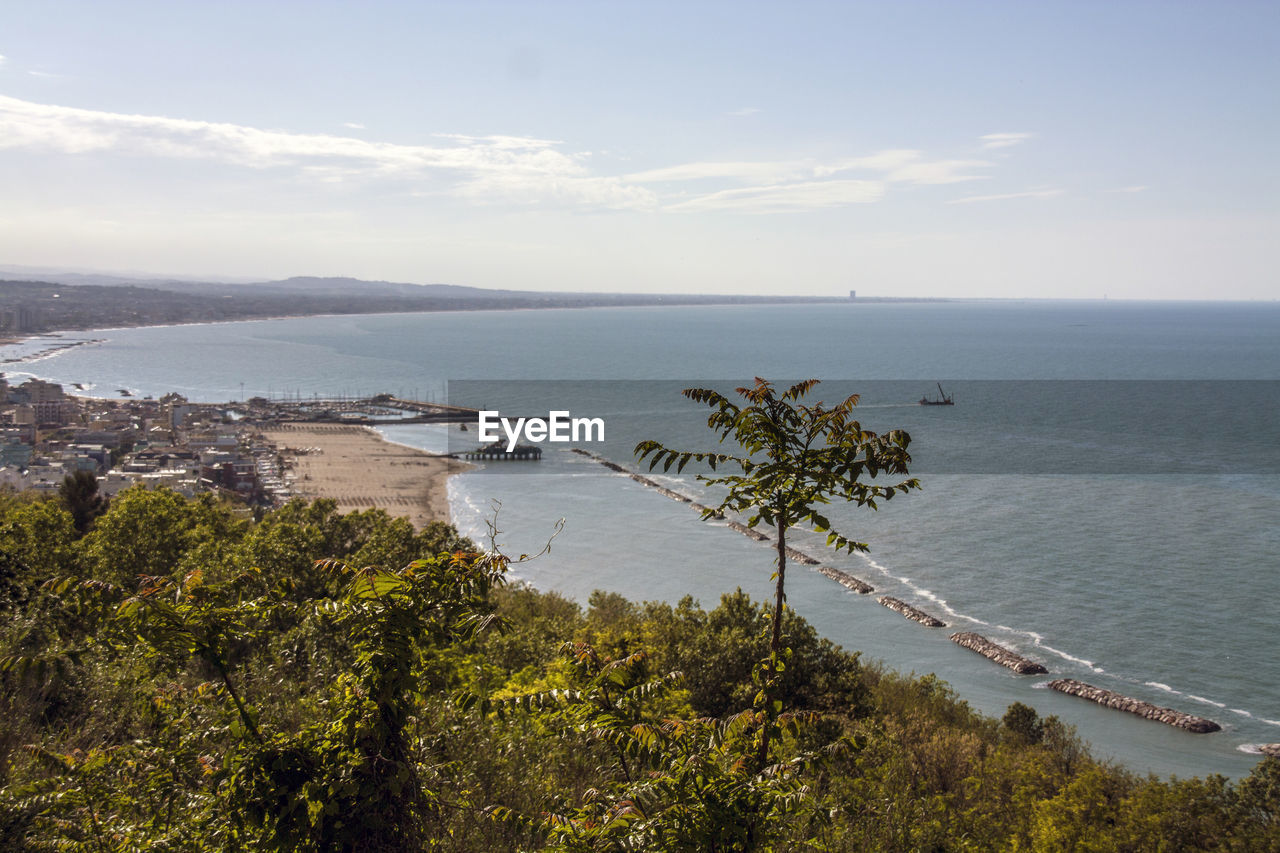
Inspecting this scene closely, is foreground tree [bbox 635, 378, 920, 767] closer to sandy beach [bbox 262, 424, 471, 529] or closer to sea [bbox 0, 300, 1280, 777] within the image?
sea [bbox 0, 300, 1280, 777]

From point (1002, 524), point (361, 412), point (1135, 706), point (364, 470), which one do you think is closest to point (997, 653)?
point (1135, 706)

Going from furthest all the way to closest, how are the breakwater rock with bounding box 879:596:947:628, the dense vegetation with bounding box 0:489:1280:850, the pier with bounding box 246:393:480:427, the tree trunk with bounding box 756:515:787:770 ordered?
the pier with bounding box 246:393:480:427 < the breakwater rock with bounding box 879:596:947:628 < the tree trunk with bounding box 756:515:787:770 < the dense vegetation with bounding box 0:489:1280:850

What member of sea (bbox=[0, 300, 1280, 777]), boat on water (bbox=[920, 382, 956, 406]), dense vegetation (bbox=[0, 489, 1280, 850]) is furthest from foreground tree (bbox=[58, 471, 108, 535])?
boat on water (bbox=[920, 382, 956, 406])

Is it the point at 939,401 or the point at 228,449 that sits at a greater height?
the point at 939,401

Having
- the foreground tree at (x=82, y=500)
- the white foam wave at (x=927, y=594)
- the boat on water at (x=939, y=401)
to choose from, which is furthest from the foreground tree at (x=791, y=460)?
the boat on water at (x=939, y=401)

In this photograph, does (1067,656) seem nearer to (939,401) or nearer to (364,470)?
(364,470)

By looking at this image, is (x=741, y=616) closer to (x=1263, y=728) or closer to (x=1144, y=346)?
(x=1263, y=728)

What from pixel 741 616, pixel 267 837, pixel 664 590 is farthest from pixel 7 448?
pixel 267 837
